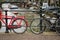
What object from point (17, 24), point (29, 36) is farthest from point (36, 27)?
point (17, 24)

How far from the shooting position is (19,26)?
9062mm

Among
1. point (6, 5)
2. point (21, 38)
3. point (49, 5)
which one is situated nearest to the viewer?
point (21, 38)

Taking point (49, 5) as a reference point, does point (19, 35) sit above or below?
below

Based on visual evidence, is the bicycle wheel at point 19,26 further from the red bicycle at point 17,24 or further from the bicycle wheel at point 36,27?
the bicycle wheel at point 36,27

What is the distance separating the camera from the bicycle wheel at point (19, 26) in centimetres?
901

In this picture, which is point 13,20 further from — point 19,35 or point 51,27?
point 51,27

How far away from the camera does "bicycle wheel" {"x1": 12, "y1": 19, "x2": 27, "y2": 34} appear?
9.01 meters

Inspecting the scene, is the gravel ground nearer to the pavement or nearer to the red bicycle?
the pavement

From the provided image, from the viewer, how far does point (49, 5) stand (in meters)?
10.8

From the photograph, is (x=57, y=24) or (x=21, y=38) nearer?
(x=21, y=38)

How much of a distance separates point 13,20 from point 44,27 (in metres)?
1.41

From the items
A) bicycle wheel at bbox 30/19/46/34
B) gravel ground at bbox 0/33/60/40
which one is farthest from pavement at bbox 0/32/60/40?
bicycle wheel at bbox 30/19/46/34

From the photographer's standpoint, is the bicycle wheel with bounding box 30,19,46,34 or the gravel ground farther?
the bicycle wheel with bounding box 30,19,46,34

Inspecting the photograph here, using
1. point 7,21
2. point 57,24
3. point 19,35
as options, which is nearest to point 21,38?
point 19,35
